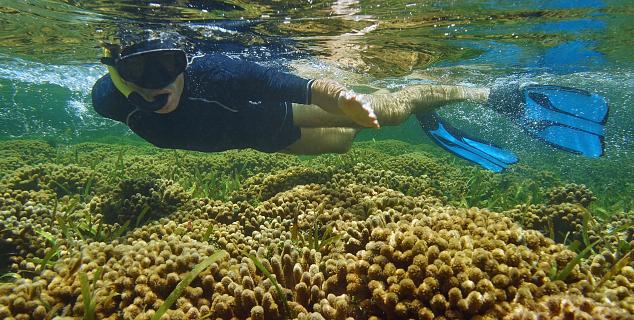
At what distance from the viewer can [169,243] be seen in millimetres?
3623

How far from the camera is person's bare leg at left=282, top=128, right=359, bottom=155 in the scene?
7.89 metres

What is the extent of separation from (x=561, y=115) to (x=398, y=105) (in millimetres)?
4950

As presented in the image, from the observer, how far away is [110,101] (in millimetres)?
6152

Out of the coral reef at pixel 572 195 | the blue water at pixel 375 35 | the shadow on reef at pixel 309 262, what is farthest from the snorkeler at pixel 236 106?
the coral reef at pixel 572 195

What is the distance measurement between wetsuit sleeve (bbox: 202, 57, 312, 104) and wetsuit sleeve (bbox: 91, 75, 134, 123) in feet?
5.46

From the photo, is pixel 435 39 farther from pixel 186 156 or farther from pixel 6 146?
pixel 6 146

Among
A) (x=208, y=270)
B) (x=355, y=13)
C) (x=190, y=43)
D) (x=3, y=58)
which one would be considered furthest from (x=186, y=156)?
(x=3, y=58)

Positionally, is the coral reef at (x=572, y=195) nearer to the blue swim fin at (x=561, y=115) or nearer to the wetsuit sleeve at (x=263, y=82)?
the blue swim fin at (x=561, y=115)

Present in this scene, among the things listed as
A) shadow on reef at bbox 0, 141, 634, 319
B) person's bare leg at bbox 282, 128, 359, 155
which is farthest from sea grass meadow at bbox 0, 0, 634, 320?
person's bare leg at bbox 282, 128, 359, 155

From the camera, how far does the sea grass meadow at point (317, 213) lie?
2615 millimetres

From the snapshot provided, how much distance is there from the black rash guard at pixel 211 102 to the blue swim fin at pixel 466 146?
5759mm

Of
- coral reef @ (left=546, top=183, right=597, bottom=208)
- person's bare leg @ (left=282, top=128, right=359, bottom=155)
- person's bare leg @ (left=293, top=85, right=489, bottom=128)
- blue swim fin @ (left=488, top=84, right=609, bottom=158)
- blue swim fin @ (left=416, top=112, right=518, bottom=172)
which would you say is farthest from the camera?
blue swim fin @ (left=416, top=112, right=518, bottom=172)

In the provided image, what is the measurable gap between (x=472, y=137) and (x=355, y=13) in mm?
5052

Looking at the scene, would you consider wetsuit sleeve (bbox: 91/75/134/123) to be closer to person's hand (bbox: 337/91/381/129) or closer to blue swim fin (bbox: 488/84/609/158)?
person's hand (bbox: 337/91/381/129)
